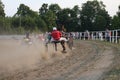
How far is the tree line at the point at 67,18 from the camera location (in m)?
107

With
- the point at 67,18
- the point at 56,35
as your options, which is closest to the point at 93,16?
the point at 67,18

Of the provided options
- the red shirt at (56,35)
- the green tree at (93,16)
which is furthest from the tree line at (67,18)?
the red shirt at (56,35)

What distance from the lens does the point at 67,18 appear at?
122500 mm

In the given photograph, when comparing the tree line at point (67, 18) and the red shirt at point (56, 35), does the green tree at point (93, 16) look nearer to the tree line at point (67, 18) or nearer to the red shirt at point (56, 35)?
the tree line at point (67, 18)

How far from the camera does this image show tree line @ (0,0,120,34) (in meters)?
107

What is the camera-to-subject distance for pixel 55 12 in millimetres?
129375

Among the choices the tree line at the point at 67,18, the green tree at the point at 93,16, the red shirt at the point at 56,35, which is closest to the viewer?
the red shirt at the point at 56,35

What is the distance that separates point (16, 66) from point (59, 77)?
4637 mm

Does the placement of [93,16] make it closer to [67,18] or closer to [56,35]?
[67,18]

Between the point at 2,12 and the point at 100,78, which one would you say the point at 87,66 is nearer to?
the point at 100,78

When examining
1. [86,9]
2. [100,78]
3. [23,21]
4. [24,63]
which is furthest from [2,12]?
[100,78]

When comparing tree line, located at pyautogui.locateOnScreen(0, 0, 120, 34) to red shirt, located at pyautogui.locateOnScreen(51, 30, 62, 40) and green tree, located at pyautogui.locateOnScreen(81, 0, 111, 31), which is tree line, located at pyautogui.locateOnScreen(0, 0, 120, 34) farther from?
red shirt, located at pyautogui.locateOnScreen(51, 30, 62, 40)

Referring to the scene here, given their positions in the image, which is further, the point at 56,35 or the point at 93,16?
the point at 93,16

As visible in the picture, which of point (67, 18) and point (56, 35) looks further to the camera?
point (67, 18)
